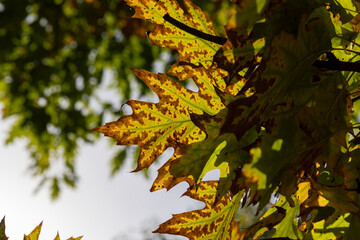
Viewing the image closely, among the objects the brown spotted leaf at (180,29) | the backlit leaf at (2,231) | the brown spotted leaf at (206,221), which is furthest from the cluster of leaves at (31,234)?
the brown spotted leaf at (180,29)

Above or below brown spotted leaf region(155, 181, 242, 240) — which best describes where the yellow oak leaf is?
above

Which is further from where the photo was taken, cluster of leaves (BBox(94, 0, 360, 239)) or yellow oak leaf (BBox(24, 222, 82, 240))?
yellow oak leaf (BBox(24, 222, 82, 240))

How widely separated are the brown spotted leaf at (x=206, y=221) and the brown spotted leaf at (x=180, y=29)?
30 centimetres

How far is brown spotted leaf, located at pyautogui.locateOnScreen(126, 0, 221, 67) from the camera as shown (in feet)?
2.79

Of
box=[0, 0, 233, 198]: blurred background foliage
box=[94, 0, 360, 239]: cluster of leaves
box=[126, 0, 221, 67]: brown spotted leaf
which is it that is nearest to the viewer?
box=[94, 0, 360, 239]: cluster of leaves

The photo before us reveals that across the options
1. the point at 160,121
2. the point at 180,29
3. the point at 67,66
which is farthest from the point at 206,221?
the point at 67,66

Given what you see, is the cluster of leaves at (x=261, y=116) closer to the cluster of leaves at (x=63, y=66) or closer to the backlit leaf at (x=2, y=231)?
the backlit leaf at (x=2, y=231)

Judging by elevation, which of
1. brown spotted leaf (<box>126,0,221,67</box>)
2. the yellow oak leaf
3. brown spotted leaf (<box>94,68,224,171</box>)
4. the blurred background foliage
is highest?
the blurred background foliage

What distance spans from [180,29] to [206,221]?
444 mm

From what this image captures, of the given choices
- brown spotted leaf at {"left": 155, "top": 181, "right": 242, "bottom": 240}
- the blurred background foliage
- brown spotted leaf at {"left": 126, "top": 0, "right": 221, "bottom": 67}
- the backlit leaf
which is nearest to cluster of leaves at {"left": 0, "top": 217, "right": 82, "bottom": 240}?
the backlit leaf

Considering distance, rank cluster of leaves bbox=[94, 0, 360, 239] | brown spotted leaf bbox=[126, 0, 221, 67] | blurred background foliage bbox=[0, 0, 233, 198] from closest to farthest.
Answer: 1. cluster of leaves bbox=[94, 0, 360, 239]
2. brown spotted leaf bbox=[126, 0, 221, 67]
3. blurred background foliage bbox=[0, 0, 233, 198]

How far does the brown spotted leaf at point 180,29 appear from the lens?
2.79 feet

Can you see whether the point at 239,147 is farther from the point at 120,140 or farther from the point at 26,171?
the point at 26,171

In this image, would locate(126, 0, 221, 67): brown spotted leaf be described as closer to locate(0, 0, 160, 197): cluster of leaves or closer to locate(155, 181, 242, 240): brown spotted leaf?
locate(155, 181, 242, 240): brown spotted leaf
